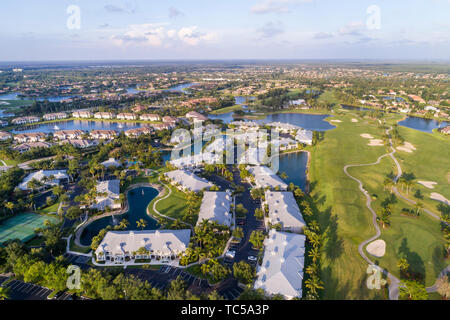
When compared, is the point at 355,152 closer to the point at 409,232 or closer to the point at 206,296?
the point at 409,232

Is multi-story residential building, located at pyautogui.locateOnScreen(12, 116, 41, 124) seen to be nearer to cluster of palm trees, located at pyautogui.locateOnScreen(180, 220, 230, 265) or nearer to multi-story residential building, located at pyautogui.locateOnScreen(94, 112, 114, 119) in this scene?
multi-story residential building, located at pyautogui.locateOnScreen(94, 112, 114, 119)

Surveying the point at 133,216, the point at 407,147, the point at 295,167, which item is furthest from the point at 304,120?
the point at 133,216

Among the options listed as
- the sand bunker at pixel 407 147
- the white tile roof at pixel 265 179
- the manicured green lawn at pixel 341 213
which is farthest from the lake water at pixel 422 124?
the white tile roof at pixel 265 179

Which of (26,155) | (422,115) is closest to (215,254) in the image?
(26,155)

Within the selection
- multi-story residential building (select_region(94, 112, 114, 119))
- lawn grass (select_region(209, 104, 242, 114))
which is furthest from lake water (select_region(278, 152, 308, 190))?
multi-story residential building (select_region(94, 112, 114, 119))

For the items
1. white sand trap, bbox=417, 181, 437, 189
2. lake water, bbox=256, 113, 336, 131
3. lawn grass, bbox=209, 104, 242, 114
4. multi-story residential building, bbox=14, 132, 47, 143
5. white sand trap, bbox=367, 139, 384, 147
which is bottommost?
white sand trap, bbox=417, 181, 437, 189

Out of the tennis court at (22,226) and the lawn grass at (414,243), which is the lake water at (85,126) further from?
the lawn grass at (414,243)
